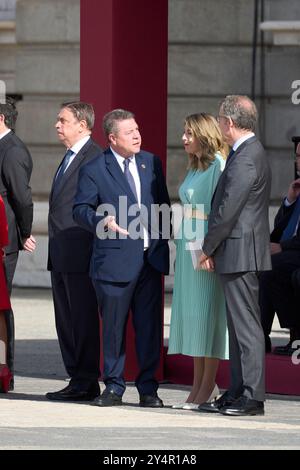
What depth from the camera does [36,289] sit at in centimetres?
1870

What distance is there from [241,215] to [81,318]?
1.30 m

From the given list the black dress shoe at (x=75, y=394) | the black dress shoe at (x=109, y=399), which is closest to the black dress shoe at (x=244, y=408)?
the black dress shoe at (x=109, y=399)

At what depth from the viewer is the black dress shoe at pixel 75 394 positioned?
1032cm

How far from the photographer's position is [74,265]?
1030cm

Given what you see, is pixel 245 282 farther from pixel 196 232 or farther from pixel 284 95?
pixel 284 95

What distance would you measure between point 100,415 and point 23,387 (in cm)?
158

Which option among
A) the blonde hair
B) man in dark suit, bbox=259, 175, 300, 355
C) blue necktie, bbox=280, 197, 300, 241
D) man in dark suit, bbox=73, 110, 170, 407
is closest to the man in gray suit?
the blonde hair

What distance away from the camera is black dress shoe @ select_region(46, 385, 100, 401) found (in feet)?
33.9

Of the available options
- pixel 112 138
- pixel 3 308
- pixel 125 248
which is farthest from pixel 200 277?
pixel 3 308

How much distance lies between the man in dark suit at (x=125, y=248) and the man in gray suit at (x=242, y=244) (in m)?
0.41

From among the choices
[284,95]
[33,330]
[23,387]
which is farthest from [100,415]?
[284,95]

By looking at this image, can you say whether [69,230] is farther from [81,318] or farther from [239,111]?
[239,111]

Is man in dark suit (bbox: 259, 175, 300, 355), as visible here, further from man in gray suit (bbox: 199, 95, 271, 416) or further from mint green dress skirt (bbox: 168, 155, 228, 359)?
man in gray suit (bbox: 199, 95, 271, 416)

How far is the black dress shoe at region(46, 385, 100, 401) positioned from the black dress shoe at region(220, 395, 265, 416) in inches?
38.5
